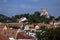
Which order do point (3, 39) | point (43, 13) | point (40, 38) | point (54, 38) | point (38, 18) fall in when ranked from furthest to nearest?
point (43, 13) → point (38, 18) → point (40, 38) → point (54, 38) → point (3, 39)

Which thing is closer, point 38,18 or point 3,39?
point 3,39

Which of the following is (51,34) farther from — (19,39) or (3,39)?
(3,39)

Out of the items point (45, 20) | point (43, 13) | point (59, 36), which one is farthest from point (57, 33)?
point (43, 13)

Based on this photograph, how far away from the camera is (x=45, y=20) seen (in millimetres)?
101500

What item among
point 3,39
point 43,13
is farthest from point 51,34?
point 43,13

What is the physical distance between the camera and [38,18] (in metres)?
108

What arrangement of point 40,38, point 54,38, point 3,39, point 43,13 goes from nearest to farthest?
1. point 3,39
2. point 54,38
3. point 40,38
4. point 43,13

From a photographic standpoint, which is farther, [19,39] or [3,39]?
[19,39]

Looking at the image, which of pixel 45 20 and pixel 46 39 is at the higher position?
pixel 45 20

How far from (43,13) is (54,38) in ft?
265

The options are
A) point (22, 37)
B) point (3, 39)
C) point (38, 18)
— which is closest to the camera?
point (3, 39)

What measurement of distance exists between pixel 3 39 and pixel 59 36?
783 cm

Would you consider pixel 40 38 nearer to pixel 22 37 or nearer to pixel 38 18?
pixel 22 37

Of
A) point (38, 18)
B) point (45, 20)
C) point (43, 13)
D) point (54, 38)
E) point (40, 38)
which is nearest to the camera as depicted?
point (54, 38)
